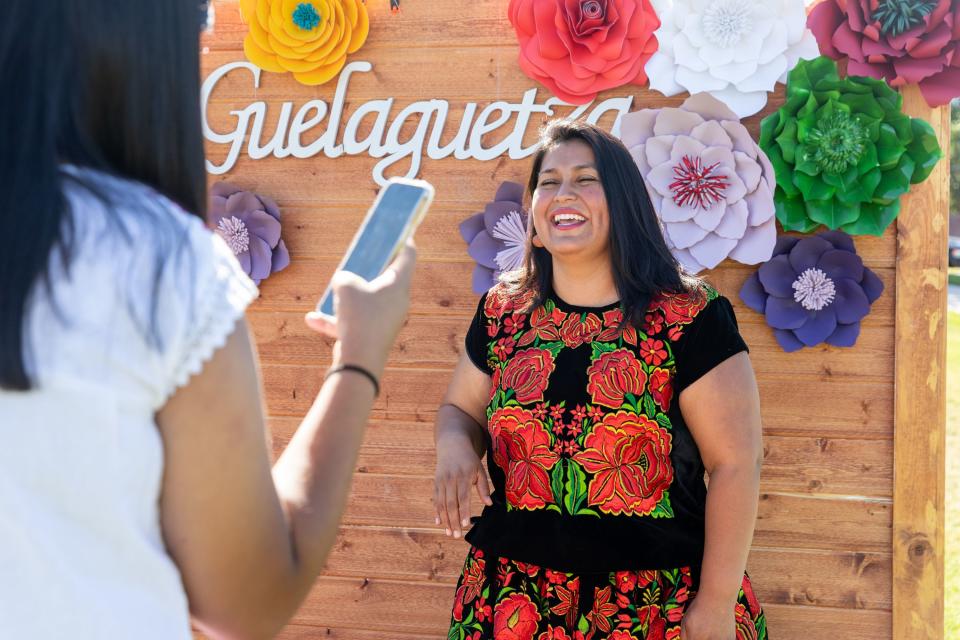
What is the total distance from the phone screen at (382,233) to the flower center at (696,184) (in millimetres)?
1822

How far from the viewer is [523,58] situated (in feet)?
9.46

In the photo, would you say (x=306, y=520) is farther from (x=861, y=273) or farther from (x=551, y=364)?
(x=861, y=273)

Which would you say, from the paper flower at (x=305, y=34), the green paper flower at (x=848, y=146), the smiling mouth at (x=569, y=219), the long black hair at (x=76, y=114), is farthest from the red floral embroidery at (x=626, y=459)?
the paper flower at (x=305, y=34)

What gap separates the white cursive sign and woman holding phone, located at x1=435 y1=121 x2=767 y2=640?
677mm

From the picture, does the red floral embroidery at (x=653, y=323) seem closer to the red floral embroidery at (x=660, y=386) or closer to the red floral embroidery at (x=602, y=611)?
the red floral embroidery at (x=660, y=386)

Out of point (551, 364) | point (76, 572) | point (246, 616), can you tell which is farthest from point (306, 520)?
point (551, 364)

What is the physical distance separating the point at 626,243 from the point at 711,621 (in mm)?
878

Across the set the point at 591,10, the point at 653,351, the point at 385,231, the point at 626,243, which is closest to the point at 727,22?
the point at 591,10

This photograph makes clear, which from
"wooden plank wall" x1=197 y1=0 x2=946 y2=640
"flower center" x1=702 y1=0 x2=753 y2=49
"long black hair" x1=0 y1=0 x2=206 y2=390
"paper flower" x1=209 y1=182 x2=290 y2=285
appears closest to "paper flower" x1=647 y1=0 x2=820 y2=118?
"flower center" x1=702 y1=0 x2=753 y2=49

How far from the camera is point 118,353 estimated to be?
0.75 meters

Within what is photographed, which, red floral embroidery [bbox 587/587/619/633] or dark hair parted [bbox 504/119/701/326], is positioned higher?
dark hair parted [bbox 504/119/701/326]

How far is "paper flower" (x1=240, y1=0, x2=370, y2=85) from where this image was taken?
2986mm

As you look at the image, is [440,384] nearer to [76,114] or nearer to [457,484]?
[457,484]

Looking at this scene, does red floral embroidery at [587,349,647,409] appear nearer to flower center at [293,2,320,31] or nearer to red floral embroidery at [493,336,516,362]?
red floral embroidery at [493,336,516,362]
